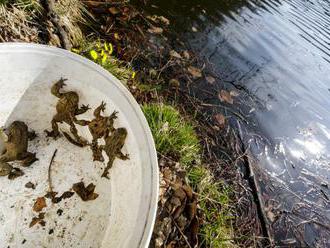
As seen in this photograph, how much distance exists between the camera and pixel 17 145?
A: 2.18 metres

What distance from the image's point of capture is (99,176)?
7.01ft

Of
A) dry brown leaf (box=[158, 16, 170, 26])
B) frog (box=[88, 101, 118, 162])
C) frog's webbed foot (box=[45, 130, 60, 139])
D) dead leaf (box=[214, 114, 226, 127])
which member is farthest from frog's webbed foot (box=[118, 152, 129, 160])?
dry brown leaf (box=[158, 16, 170, 26])

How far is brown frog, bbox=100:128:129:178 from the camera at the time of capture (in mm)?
1865

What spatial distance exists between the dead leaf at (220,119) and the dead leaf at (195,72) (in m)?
0.72

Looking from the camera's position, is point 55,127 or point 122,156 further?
point 55,127

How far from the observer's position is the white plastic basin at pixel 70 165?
173 cm

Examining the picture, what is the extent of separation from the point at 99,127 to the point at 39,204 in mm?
676

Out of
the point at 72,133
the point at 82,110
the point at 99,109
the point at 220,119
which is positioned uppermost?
the point at 99,109

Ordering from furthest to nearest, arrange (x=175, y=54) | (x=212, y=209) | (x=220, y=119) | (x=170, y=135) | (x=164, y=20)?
1. (x=164, y=20)
2. (x=175, y=54)
3. (x=220, y=119)
4. (x=170, y=135)
5. (x=212, y=209)

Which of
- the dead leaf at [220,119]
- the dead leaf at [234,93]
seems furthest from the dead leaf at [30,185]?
the dead leaf at [234,93]

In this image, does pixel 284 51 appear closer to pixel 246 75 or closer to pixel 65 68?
pixel 246 75

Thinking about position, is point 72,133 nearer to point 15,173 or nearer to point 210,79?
point 15,173

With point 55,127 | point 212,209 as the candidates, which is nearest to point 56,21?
point 55,127

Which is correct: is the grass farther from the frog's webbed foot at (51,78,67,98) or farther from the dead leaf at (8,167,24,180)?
the dead leaf at (8,167,24,180)
